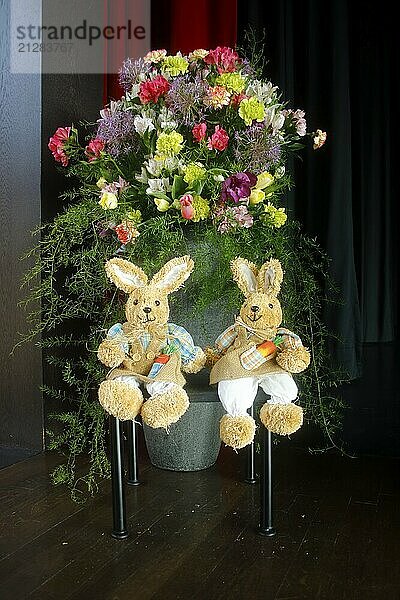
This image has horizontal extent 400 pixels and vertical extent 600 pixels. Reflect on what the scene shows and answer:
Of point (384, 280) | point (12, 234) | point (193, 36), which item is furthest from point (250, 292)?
point (384, 280)

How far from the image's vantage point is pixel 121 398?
4.90 feet

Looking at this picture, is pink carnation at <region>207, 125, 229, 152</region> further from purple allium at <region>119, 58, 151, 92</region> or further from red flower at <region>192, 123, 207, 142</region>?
purple allium at <region>119, 58, 151, 92</region>

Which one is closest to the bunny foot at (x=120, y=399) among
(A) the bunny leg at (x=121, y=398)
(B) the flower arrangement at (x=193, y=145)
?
(A) the bunny leg at (x=121, y=398)

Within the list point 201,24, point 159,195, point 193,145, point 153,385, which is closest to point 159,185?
point 159,195

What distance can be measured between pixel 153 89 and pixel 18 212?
631 mm

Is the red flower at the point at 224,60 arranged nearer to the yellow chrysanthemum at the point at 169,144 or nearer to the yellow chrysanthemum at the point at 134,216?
the yellow chrysanthemum at the point at 169,144

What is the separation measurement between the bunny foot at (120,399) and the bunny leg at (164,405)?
24 millimetres

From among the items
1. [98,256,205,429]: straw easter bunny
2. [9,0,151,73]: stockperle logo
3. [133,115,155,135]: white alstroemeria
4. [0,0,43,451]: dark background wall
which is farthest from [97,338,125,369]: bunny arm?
[9,0,151,73]: stockperle logo

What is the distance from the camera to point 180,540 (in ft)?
5.02

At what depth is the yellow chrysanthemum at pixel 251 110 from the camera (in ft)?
5.79

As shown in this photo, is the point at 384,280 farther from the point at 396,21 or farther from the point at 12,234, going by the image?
the point at 12,234

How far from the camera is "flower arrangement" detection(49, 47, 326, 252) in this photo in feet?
5.74

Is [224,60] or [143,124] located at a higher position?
[224,60]

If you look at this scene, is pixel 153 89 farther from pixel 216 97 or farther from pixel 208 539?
pixel 208 539
